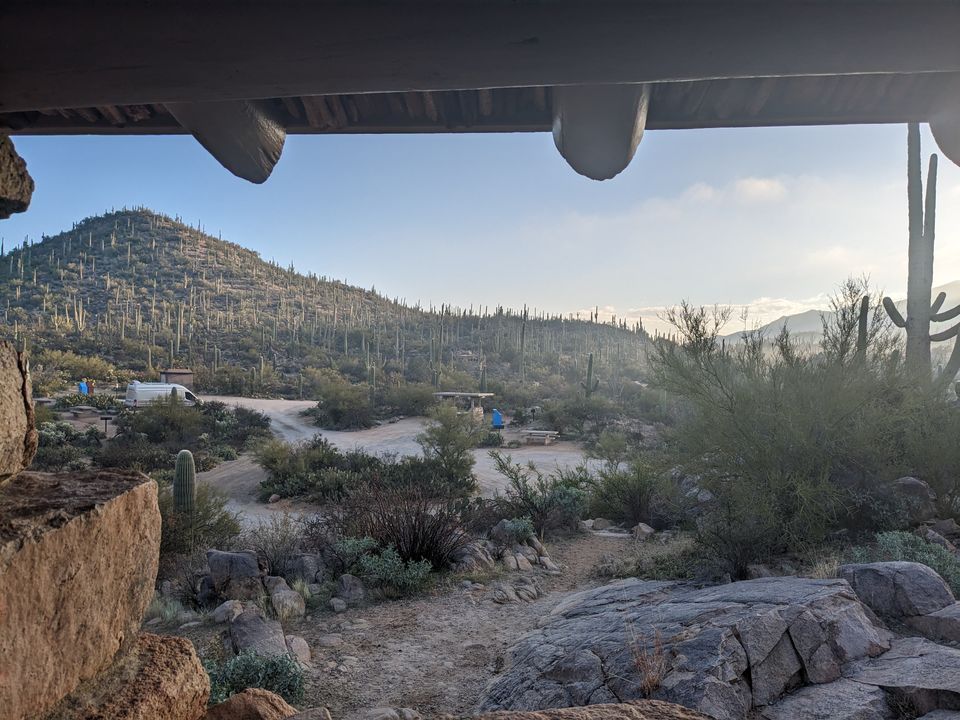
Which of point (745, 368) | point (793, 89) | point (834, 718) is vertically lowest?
point (834, 718)

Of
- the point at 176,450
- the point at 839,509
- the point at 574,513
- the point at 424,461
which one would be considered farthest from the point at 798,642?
the point at 176,450

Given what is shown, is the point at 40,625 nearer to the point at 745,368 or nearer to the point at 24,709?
the point at 24,709

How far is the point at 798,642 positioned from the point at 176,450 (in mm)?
15348

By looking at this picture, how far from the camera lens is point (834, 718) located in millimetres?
2514

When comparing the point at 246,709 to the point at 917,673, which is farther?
the point at 917,673

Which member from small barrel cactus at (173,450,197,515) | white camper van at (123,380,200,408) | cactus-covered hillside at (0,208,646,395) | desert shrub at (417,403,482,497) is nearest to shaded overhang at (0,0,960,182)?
small barrel cactus at (173,450,197,515)

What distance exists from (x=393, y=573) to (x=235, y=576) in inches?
57.9

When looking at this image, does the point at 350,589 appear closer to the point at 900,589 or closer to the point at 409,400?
the point at 900,589

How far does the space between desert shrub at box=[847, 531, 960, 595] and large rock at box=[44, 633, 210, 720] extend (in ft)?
16.6

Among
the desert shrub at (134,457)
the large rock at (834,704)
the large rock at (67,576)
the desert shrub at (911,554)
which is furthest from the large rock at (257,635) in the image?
the desert shrub at (134,457)

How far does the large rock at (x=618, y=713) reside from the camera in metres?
1.36

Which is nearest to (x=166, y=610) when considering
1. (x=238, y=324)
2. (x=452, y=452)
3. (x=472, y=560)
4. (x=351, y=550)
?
(x=351, y=550)

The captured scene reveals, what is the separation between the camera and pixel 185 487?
7.37m

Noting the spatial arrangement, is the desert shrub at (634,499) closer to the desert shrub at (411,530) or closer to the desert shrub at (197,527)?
the desert shrub at (411,530)
